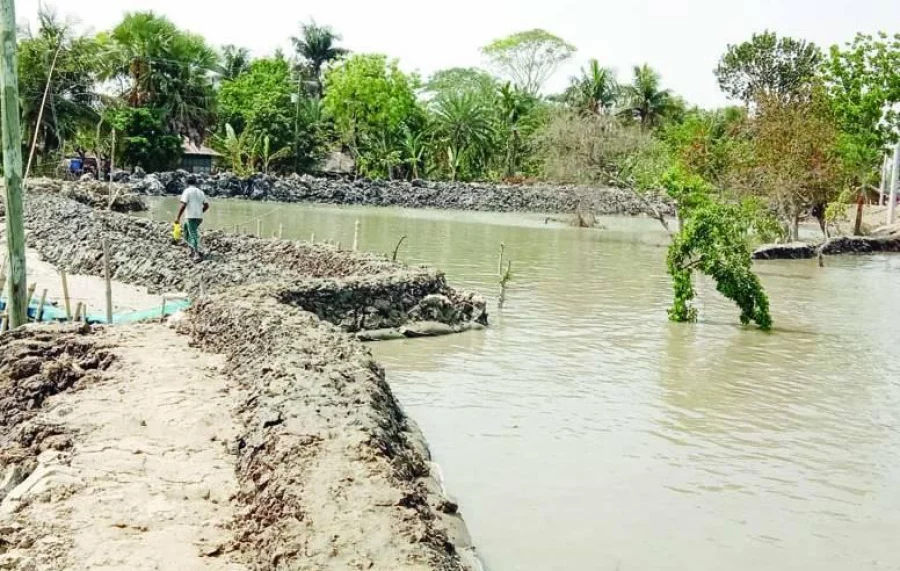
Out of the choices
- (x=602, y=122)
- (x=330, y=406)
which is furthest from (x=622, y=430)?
(x=602, y=122)

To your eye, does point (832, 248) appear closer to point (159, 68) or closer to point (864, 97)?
point (864, 97)

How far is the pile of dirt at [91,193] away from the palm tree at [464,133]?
70.5 feet

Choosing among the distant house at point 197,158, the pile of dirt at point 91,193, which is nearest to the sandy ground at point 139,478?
the pile of dirt at point 91,193

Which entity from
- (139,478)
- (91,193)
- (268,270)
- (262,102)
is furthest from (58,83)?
(139,478)

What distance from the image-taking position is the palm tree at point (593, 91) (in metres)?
53.9

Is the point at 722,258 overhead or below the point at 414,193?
below

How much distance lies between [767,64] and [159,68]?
1300 inches

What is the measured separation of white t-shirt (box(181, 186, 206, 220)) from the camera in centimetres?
1623

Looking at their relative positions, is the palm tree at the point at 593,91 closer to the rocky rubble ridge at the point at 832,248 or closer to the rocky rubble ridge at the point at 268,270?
the rocky rubble ridge at the point at 832,248

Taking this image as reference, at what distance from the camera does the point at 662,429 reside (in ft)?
31.4

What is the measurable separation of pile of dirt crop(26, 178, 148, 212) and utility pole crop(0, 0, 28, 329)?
20.9 m

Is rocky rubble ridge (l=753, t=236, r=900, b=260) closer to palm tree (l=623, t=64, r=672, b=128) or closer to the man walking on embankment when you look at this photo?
the man walking on embankment

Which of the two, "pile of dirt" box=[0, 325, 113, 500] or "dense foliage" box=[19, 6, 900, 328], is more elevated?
"dense foliage" box=[19, 6, 900, 328]

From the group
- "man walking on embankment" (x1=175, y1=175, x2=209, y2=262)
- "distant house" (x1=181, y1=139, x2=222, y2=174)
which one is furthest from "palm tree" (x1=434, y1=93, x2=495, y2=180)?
"man walking on embankment" (x1=175, y1=175, x2=209, y2=262)
